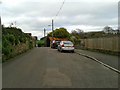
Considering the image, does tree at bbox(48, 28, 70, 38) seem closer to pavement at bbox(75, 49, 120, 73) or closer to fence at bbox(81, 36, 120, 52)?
fence at bbox(81, 36, 120, 52)

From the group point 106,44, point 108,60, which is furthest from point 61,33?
point 108,60

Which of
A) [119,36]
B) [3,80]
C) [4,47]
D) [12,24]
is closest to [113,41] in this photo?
[119,36]

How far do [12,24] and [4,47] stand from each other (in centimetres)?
2290

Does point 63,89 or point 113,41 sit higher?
point 113,41

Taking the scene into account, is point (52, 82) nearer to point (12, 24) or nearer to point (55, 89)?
point (55, 89)

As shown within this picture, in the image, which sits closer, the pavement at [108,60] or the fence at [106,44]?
the pavement at [108,60]

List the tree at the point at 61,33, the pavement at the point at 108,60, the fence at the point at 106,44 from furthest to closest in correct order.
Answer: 1. the tree at the point at 61,33
2. the fence at the point at 106,44
3. the pavement at the point at 108,60

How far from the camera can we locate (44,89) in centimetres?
839

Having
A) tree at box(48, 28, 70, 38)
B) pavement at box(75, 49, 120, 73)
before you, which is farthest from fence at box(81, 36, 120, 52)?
tree at box(48, 28, 70, 38)

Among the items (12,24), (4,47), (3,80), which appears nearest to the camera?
(3,80)

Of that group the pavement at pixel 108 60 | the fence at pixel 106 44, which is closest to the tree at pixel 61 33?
the fence at pixel 106 44

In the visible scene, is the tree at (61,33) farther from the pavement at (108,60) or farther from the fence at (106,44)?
the pavement at (108,60)

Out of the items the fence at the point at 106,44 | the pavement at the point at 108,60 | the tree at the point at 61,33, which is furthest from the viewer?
the tree at the point at 61,33

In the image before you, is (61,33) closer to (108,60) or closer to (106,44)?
(106,44)
